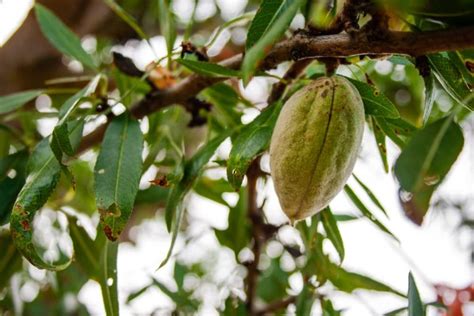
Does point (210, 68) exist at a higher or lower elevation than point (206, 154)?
higher

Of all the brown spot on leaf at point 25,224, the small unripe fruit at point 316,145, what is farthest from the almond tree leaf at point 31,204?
the small unripe fruit at point 316,145

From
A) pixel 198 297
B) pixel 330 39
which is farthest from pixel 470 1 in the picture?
pixel 198 297

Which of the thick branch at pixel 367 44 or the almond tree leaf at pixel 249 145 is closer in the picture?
the thick branch at pixel 367 44

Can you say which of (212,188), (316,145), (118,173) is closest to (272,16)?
(316,145)

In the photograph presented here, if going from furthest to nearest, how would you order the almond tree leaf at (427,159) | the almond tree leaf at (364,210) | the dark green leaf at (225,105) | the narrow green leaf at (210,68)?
the dark green leaf at (225,105)
the almond tree leaf at (364,210)
the narrow green leaf at (210,68)
the almond tree leaf at (427,159)

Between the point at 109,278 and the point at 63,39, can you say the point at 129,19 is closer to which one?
the point at 63,39

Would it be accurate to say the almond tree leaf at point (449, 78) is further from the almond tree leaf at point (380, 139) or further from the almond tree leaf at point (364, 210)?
the almond tree leaf at point (364, 210)

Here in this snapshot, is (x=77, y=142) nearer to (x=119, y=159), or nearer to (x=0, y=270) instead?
(x=119, y=159)
